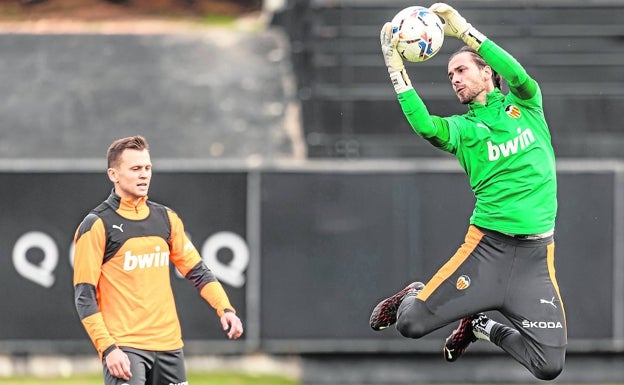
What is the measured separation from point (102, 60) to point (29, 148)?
2489mm

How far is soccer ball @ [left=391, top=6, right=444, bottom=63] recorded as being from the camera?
8484mm

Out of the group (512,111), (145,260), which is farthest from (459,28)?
(145,260)

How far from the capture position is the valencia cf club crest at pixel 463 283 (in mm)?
8727

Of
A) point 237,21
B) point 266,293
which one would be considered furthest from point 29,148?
point 237,21

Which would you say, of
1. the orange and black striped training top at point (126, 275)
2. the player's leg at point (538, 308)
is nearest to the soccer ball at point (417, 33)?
the player's leg at point (538, 308)

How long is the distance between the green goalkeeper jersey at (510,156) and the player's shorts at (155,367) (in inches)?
80.3

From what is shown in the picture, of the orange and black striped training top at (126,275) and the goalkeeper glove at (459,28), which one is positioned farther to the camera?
the goalkeeper glove at (459,28)

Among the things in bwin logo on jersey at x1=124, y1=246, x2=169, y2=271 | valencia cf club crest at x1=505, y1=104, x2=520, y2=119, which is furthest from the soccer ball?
bwin logo on jersey at x1=124, y1=246, x2=169, y2=271

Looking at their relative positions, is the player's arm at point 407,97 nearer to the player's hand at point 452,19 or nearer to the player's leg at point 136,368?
the player's hand at point 452,19

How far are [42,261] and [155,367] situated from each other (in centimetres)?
485

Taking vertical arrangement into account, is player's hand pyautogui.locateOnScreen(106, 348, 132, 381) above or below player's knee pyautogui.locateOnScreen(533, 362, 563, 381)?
above

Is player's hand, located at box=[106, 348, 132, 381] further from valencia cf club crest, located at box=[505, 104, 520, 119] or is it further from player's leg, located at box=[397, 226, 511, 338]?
valencia cf club crest, located at box=[505, 104, 520, 119]

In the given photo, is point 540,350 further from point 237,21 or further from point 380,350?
point 237,21

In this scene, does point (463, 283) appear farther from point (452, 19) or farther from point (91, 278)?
point (91, 278)
